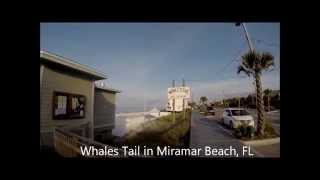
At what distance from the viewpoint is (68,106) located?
184 inches

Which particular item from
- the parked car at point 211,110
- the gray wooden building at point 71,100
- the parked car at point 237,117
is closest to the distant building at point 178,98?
the parked car at point 211,110

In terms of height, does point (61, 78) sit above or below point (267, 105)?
above

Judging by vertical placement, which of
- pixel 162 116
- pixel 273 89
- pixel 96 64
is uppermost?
pixel 96 64

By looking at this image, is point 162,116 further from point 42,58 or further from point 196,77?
point 42,58

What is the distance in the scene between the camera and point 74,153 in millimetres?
4594

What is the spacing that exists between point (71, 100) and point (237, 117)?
189 centimetres

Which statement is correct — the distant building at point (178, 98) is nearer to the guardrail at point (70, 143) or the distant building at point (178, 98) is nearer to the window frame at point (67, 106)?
the guardrail at point (70, 143)

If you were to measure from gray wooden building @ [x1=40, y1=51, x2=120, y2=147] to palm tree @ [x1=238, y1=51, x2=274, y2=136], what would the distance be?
4.84 ft

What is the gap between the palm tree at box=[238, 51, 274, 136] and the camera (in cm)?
453

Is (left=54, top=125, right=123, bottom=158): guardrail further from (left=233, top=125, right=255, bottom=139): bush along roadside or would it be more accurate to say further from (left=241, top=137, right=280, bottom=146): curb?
(left=241, top=137, right=280, bottom=146): curb

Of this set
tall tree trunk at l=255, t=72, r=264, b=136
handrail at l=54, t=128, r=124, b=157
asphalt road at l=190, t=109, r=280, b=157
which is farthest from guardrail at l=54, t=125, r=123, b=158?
tall tree trunk at l=255, t=72, r=264, b=136
